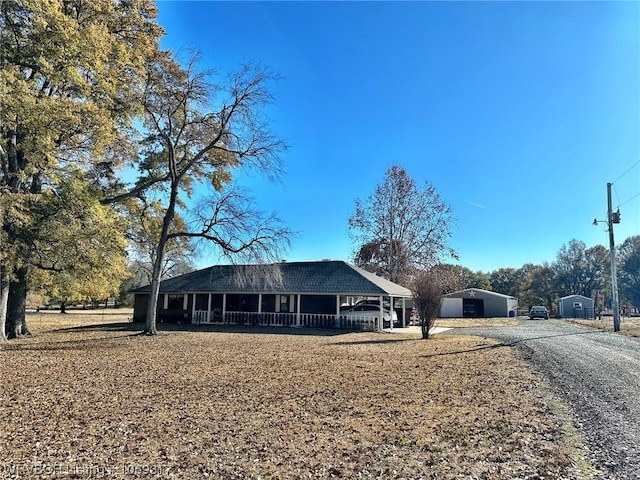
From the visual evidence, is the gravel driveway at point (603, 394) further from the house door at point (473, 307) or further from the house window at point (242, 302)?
the house door at point (473, 307)

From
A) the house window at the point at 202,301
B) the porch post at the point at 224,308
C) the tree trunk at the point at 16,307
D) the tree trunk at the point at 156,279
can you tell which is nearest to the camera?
the tree trunk at the point at 16,307

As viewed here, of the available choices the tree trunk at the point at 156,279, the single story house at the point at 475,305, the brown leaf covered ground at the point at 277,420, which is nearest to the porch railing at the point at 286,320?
the tree trunk at the point at 156,279

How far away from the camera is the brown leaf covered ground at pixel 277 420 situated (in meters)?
4.04

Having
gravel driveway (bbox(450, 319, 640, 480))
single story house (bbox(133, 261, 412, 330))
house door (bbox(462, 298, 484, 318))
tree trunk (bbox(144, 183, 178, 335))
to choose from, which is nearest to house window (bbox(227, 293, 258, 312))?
single story house (bbox(133, 261, 412, 330))

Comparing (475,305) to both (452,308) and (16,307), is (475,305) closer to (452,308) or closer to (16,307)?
(452,308)

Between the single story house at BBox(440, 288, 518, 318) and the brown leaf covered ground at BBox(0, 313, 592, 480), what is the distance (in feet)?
120

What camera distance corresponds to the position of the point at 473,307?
45.6 metres

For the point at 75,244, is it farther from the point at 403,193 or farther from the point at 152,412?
the point at 403,193

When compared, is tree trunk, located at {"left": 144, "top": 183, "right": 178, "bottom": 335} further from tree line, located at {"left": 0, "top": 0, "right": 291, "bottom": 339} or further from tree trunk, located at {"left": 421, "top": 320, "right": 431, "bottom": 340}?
tree trunk, located at {"left": 421, "top": 320, "right": 431, "bottom": 340}

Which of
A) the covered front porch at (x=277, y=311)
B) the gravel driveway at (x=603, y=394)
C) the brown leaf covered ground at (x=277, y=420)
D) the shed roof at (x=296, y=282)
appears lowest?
the brown leaf covered ground at (x=277, y=420)

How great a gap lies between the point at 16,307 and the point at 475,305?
136 ft

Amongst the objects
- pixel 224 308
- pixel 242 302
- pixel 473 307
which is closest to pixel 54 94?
pixel 224 308

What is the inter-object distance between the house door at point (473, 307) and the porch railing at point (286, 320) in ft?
87.9

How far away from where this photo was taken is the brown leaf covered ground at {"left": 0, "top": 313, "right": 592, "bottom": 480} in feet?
13.3
